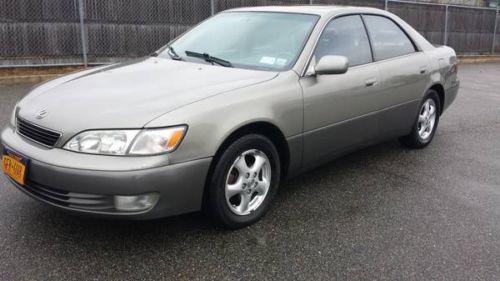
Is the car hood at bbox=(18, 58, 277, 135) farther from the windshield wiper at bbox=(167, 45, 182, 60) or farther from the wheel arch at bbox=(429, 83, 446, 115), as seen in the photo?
the wheel arch at bbox=(429, 83, 446, 115)

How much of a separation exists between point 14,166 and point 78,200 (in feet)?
1.87

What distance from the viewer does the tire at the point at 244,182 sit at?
3.03m

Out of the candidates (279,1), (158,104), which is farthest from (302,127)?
(279,1)

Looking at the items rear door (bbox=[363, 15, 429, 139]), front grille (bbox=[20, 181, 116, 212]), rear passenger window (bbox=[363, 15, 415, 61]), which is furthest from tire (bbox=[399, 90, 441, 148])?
front grille (bbox=[20, 181, 116, 212])

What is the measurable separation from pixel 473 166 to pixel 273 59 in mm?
2494

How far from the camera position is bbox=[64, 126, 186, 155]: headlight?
269 centimetres

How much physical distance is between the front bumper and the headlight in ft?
0.14

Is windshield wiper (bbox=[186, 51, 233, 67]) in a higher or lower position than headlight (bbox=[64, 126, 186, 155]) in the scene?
higher

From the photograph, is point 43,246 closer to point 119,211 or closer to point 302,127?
point 119,211

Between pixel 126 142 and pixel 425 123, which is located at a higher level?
pixel 126 142

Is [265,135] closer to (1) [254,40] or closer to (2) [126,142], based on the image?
(1) [254,40]

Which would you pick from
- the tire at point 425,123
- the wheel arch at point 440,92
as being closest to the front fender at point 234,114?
the tire at point 425,123

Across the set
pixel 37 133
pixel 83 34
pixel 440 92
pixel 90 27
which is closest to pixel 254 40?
pixel 37 133

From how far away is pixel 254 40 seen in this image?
12.8 ft
